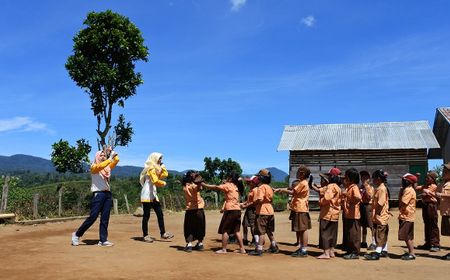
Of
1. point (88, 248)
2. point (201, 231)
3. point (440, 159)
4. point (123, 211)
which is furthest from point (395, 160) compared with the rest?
point (88, 248)

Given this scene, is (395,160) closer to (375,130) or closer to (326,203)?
(375,130)

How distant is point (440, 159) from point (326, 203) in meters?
20.4

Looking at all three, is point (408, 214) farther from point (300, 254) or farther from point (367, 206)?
point (300, 254)

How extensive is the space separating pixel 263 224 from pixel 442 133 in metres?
20.7

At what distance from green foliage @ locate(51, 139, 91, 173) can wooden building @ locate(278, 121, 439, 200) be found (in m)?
9.98

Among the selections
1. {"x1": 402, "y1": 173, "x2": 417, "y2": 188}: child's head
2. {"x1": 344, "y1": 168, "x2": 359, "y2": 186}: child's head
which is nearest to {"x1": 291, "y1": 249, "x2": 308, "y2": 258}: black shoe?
{"x1": 344, "y1": 168, "x2": 359, "y2": 186}: child's head

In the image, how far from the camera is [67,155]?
19859 mm

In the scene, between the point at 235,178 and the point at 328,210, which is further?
the point at 235,178

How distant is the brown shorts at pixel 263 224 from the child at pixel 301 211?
1.42ft

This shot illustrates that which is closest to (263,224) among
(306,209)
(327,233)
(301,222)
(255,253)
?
(255,253)

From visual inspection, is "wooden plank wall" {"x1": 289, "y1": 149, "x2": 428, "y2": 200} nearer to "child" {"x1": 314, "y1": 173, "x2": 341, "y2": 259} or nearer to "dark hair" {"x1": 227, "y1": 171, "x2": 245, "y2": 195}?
"dark hair" {"x1": 227, "y1": 171, "x2": 245, "y2": 195}

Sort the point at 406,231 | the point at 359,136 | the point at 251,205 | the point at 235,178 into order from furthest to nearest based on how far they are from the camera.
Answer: the point at 359,136 < the point at 251,205 < the point at 235,178 < the point at 406,231

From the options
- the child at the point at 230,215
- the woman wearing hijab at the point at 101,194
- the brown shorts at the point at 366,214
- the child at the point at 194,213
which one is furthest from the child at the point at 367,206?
the woman wearing hijab at the point at 101,194

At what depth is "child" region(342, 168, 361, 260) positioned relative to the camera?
7578 mm
